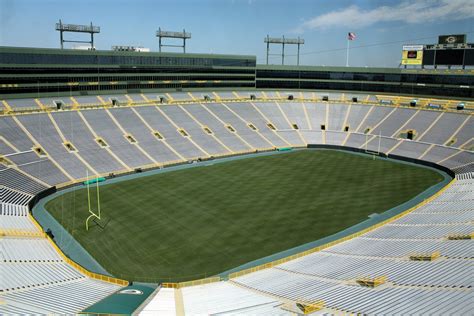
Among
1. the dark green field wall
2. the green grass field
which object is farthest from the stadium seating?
the green grass field

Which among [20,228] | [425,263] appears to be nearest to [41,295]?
[20,228]

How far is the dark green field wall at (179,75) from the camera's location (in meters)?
62.5

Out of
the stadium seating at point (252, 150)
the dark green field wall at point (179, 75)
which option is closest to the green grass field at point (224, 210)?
the stadium seating at point (252, 150)

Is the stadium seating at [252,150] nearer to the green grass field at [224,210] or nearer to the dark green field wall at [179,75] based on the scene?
the dark green field wall at [179,75]

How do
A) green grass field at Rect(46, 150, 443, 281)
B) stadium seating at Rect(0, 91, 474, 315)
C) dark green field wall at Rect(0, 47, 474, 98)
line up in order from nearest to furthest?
stadium seating at Rect(0, 91, 474, 315) < green grass field at Rect(46, 150, 443, 281) < dark green field wall at Rect(0, 47, 474, 98)

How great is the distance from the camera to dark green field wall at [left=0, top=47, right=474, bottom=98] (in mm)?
62469

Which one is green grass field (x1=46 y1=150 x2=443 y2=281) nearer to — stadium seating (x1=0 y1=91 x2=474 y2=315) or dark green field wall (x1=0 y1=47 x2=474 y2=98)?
stadium seating (x1=0 y1=91 x2=474 y2=315)

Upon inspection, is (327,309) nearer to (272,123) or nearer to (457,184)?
(457,184)

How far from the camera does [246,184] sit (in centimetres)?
4900

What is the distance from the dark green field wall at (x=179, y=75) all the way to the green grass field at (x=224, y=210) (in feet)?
91.2

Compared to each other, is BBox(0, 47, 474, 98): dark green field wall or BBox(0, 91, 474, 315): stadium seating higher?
BBox(0, 47, 474, 98): dark green field wall

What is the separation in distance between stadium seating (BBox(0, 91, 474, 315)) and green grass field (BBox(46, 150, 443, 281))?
13.6 feet

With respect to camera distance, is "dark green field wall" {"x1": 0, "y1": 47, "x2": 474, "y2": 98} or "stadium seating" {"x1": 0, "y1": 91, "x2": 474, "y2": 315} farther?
"dark green field wall" {"x1": 0, "y1": 47, "x2": 474, "y2": 98}

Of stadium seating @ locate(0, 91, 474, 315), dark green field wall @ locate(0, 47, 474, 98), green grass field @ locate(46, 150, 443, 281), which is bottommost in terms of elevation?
green grass field @ locate(46, 150, 443, 281)
